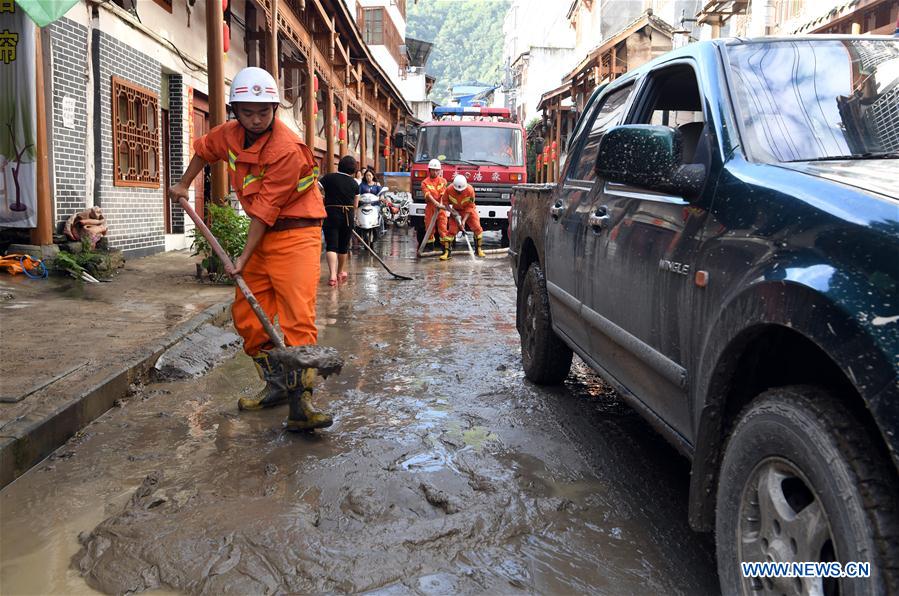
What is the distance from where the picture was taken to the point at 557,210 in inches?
176

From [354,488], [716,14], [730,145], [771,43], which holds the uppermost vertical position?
[716,14]

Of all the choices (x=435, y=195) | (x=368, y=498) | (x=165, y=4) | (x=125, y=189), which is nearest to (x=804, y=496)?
(x=368, y=498)

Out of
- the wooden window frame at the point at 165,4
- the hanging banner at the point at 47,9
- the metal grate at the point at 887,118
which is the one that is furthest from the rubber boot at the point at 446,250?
the metal grate at the point at 887,118

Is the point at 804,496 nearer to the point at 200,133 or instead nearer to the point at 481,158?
the point at 200,133

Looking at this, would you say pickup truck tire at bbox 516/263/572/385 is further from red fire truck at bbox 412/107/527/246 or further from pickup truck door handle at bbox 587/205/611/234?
red fire truck at bbox 412/107/527/246

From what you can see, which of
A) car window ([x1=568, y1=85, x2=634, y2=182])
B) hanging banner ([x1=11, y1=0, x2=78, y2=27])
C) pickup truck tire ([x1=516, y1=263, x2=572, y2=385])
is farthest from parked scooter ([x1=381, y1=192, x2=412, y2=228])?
car window ([x1=568, y1=85, x2=634, y2=182])

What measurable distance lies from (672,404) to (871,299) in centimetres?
118

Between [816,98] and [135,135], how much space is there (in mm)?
10500

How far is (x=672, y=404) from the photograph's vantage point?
2.76 meters

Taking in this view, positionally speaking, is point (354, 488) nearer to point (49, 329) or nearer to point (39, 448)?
point (39, 448)

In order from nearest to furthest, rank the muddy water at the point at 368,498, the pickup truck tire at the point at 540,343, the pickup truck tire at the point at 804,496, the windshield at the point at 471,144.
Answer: the pickup truck tire at the point at 804,496
the muddy water at the point at 368,498
the pickup truck tire at the point at 540,343
the windshield at the point at 471,144

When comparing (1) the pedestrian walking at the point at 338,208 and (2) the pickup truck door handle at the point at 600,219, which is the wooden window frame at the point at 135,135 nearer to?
(1) the pedestrian walking at the point at 338,208

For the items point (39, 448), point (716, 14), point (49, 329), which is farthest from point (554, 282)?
point (716, 14)

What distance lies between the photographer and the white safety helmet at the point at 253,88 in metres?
4.05
